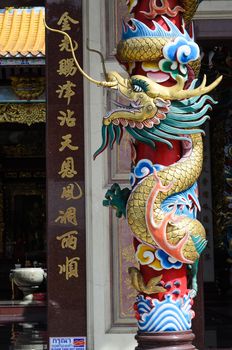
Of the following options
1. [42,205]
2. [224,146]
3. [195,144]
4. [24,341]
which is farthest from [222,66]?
[42,205]

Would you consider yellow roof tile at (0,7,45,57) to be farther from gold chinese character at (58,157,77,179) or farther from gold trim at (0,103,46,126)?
gold chinese character at (58,157,77,179)

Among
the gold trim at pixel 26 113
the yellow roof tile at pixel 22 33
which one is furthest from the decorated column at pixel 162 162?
the gold trim at pixel 26 113

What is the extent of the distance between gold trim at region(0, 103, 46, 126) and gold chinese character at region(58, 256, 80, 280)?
470 centimetres

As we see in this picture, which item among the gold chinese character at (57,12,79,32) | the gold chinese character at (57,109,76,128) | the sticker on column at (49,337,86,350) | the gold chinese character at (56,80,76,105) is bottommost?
the sticker on column at (49,337,86,350)

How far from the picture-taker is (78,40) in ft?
19.6

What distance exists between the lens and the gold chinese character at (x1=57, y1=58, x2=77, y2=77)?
596 centimetres

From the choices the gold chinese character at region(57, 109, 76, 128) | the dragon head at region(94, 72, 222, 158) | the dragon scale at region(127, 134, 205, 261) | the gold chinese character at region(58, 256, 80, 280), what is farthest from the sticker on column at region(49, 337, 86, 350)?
the dragon head at region(94, 72, 222, 158)

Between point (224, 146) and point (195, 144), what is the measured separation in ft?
23.4

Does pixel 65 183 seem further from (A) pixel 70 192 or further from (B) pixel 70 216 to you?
(B) pixel 70 216

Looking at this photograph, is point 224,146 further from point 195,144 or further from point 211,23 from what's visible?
point 195,144

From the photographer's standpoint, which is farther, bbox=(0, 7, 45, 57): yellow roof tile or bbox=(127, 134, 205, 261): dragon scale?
bbox=(0, 7, 45, 57): yellow roof tile

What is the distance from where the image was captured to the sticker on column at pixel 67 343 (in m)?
5.82

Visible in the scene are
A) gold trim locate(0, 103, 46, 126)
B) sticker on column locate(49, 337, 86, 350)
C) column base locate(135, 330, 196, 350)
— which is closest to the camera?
column base locate(135, 330, 196, 350)

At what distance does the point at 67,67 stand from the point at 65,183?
929mm
